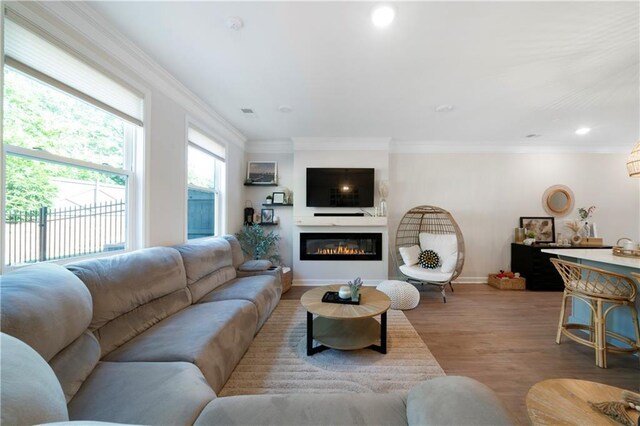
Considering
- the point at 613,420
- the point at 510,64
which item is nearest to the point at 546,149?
the point at 510,64

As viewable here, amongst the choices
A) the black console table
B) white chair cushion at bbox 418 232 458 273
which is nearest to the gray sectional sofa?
white chair cushion at bbox 418 232 458 273

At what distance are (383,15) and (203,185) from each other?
114 inches

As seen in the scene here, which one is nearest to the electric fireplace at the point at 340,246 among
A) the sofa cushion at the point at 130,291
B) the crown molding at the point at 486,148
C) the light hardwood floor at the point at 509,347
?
the light hardwood floor at the point at 509,347

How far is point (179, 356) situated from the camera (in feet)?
4.35

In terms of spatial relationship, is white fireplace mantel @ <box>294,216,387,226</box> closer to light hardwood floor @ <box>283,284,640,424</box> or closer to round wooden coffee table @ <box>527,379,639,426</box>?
light hardwood floor @ <box>283,284,640,424</box>

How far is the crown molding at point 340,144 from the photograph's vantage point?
13.5 ft

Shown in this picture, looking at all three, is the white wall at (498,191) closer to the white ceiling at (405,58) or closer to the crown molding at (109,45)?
the white ceiling at (405,58)

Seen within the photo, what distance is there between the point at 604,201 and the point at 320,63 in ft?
20.1

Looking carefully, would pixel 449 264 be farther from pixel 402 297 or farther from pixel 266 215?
pixel 266 215

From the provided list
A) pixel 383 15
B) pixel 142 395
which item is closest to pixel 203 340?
pixel 142 395

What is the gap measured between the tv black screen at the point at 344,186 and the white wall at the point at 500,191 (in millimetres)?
621

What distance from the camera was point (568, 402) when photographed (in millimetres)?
960

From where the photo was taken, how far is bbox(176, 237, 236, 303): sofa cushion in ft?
7.42

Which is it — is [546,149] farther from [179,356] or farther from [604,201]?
[179,356]
